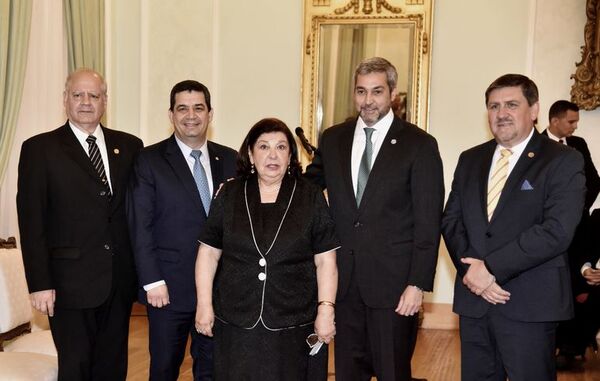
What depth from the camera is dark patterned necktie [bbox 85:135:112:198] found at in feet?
11.0

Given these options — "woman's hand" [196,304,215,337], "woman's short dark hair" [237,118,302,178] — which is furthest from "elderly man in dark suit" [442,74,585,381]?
"woman's hand" [196,304,215,337]

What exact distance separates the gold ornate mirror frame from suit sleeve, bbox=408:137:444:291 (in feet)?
11.0

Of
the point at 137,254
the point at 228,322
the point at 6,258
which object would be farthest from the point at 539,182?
the point at 6,258

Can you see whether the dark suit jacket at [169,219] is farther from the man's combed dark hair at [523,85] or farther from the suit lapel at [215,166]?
the man's combed dark hair at [523,85]

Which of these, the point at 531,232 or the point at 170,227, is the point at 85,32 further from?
the point at 531,232

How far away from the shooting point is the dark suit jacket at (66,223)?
319 centimetres

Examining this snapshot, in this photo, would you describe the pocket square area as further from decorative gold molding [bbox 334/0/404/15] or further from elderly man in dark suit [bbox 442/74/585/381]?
decorative gold molding [bbox 334/0/404/15]

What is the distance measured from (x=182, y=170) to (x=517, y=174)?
151cm

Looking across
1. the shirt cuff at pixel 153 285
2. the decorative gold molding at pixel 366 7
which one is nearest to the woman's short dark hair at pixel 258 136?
the shirt cuff at pixel 153 285

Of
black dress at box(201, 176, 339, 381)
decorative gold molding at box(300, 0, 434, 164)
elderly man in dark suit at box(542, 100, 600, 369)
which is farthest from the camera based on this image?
decorative gold molding at box(300, 0, 434, 164)

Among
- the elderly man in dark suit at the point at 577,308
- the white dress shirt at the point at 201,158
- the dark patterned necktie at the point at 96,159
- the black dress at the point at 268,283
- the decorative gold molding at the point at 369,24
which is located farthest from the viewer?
the decorative gold molding at the point at 369,24

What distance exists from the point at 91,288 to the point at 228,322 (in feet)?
2.41

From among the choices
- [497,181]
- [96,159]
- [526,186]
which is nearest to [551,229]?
[526,186]

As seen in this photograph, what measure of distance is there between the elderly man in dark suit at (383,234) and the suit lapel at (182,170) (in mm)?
642
